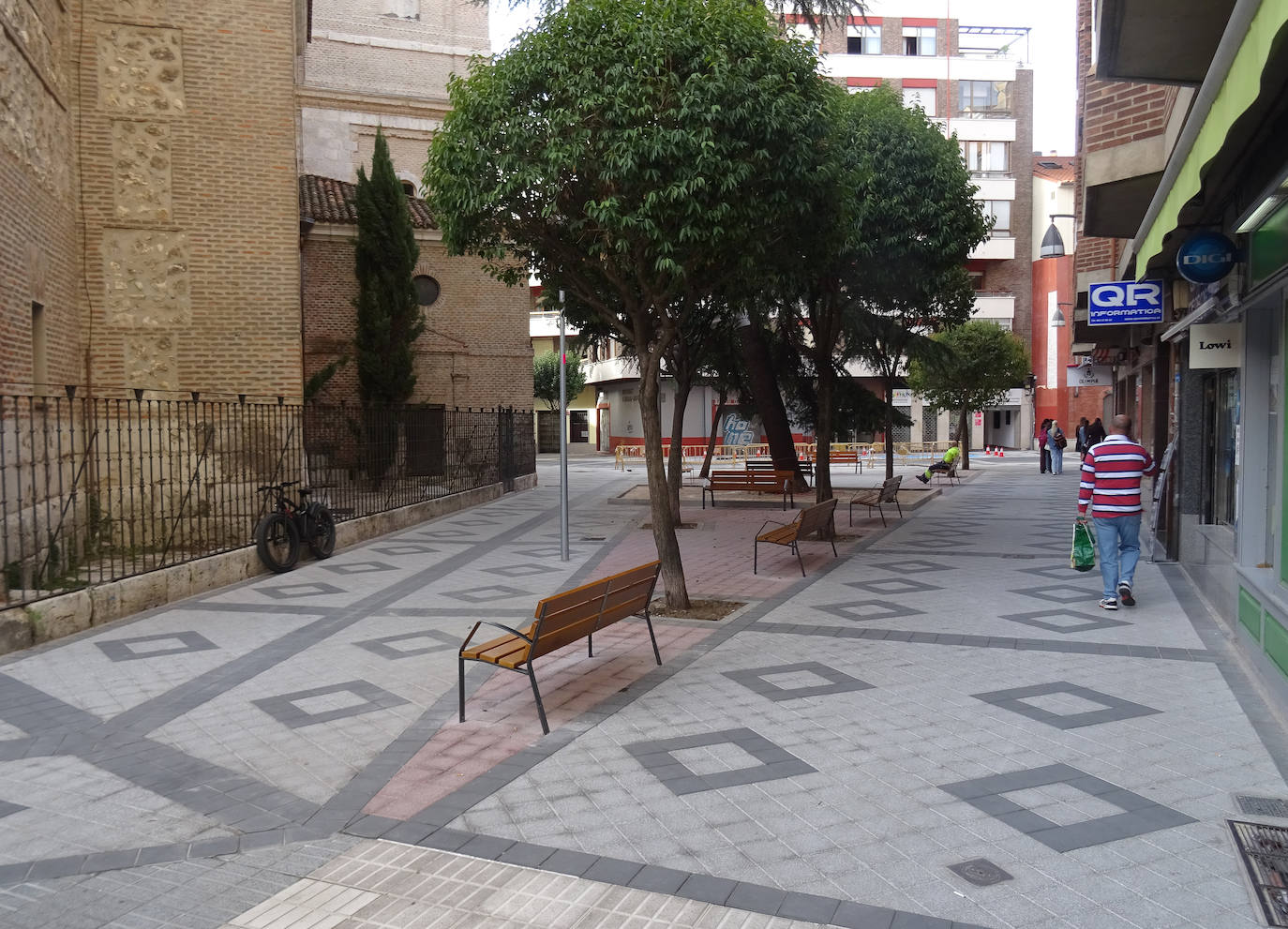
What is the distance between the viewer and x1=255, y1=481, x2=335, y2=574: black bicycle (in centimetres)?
1138

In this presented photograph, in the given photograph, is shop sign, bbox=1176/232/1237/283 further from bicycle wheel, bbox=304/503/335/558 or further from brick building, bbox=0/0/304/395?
brick building, bbox=0/0/304/395

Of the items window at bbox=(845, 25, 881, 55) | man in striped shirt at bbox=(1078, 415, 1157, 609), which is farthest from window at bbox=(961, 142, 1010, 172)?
man in striped shirt at bbox=(1078, 415, 1157, 609)

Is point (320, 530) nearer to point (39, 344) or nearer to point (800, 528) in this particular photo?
point (39, 344)

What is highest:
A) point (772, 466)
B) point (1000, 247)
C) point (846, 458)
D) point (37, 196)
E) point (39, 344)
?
point (1000, 247)

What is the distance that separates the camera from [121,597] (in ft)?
29.7

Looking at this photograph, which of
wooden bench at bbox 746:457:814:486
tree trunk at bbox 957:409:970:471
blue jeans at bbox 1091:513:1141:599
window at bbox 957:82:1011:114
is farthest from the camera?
A: window at bbox 957:82:1011:114

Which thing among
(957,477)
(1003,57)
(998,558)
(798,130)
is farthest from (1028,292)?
(798,130)

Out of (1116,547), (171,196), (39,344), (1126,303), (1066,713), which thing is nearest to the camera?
(1066,713)

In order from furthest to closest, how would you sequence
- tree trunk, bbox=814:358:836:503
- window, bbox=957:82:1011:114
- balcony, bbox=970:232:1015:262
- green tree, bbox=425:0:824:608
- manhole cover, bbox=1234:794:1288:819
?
balcony, bbox=970:232:1015:262, window, bbox=957:82:1011:114, tree trunk, bbox=814:358:836:503, green tree, bbox=425:0:824:608, manhole cover, bbox=1234:794:1288:819

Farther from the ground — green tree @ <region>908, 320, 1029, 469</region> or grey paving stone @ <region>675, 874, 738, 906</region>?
green tree @ <region>908, 320, 1029, 469</region>

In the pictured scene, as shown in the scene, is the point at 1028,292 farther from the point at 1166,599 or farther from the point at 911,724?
the point at 911,724

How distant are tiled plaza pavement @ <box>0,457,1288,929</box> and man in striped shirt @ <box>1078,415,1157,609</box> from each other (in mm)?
294

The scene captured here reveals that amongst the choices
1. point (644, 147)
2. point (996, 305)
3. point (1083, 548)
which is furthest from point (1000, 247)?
point (644, 147)

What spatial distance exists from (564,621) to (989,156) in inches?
1914
